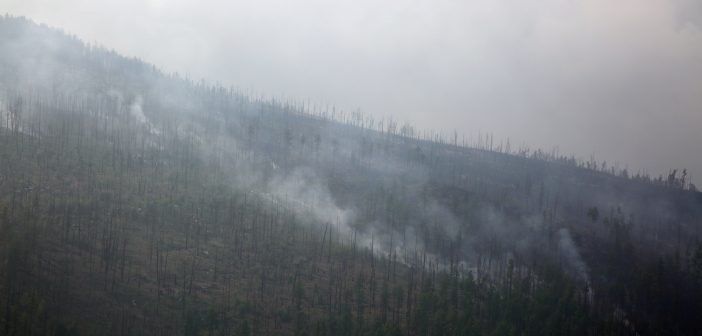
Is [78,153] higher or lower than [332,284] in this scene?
higher

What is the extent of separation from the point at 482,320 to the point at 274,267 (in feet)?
147

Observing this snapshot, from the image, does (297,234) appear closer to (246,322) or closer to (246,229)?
(246,229)

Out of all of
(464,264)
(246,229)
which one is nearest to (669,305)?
(464,264)

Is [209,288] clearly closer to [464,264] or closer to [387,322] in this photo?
[387,322]

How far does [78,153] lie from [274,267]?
63.0 meters

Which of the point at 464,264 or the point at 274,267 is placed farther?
the point at 464,264

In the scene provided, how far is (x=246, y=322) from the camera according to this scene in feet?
381

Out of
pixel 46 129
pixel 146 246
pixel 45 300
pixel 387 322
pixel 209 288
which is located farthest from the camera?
pixel 46 129

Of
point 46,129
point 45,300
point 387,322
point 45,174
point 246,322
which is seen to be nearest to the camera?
point 45,300

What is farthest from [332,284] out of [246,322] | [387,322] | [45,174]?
[45,174]

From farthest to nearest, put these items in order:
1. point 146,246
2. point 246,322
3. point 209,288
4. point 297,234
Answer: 1. point 297,234
2. point 146,246
3. point 209,288
4. point 246,322

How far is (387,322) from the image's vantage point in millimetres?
128250

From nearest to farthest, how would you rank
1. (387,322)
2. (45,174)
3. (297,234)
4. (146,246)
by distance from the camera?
(387,322)
(146,246)
(45,174)
(297,234)

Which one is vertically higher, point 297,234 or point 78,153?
point 78,153
